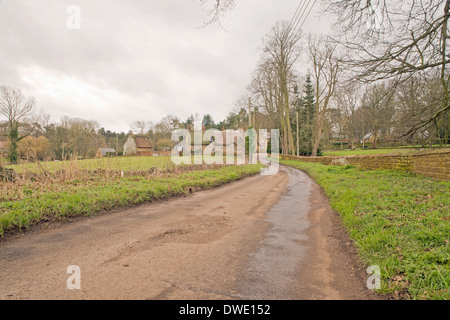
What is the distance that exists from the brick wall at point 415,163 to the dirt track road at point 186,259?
16.4 feet

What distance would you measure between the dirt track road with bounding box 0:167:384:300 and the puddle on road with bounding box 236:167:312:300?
10mm

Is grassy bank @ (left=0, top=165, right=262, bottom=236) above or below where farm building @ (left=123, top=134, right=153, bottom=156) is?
below

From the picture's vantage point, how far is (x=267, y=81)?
34.1 metres

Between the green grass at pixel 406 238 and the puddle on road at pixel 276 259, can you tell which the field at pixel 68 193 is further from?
the green grass at pixel 406 238

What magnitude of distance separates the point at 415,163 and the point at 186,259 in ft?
32.6

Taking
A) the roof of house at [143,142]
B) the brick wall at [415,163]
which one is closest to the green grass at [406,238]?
the brick wall at [415,163]

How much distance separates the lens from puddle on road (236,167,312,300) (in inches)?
90.5

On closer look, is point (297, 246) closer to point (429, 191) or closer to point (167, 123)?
point (429, 191)

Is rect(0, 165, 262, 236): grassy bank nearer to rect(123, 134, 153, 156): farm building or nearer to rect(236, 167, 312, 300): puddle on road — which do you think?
rect(236, 167, 312, 300): puddle on road

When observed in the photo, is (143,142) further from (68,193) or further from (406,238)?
(406,238)

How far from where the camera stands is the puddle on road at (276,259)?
2.30 metres

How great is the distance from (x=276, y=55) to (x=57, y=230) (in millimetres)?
31649

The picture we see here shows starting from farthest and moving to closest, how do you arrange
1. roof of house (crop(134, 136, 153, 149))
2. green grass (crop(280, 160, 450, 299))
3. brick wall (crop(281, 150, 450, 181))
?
roof of house (crop(134, 136, 153, 149)) → brick wall (crop(281, 150, 450, 181)) → green grass (crop(280, 160, 450, 299))

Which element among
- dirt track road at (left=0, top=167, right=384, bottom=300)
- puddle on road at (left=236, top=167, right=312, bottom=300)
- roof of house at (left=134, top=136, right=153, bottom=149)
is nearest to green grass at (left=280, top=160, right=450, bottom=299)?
dirt track road at (left=0, top=167, right=384, bottom=300)
